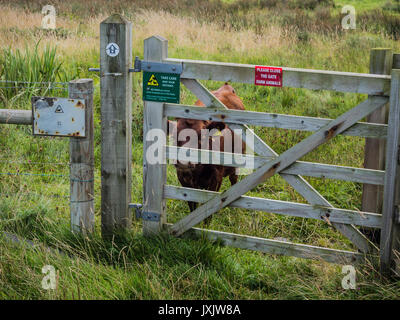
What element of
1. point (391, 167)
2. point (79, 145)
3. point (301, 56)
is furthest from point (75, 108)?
point (301, 56)

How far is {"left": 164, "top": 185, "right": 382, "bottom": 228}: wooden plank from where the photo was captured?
4.26 m

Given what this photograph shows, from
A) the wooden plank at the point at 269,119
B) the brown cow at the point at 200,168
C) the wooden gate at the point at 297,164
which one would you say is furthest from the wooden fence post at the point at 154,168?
the brown cow at the point at 200,168

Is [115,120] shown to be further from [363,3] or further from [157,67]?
[363,3]

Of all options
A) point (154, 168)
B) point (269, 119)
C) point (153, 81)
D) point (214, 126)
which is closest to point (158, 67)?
point (153, 81)

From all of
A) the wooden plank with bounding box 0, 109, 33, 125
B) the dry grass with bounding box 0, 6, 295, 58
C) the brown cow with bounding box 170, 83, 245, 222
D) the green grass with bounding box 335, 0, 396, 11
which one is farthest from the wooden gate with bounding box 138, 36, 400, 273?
the green grass with bounding box 335, 0, 396, 11

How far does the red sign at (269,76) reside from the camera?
4.27 metres

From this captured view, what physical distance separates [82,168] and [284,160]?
1743mm

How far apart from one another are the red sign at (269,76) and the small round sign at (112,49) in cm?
124

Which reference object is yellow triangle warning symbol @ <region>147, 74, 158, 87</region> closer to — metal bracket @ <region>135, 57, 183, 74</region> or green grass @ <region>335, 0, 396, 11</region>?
metal bracket @ <region>135, 57, 183, 74</region>

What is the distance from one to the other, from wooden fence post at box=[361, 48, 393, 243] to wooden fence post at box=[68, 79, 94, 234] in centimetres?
254

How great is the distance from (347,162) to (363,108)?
3.04m

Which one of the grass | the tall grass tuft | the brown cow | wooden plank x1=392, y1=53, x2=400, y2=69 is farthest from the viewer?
the tall grass tuft

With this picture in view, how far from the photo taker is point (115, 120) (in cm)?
470

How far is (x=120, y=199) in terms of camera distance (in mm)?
4809
